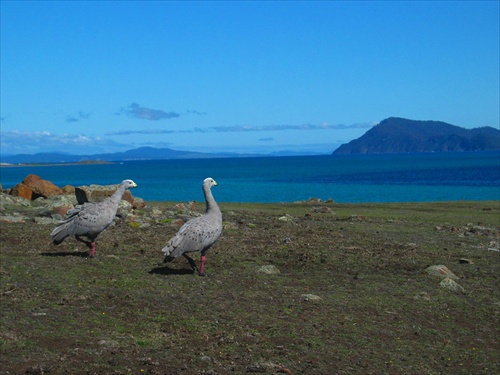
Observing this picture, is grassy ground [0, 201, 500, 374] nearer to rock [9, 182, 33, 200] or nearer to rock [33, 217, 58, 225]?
rock [33, 217, 58, 225]

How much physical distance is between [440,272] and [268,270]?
512 cm

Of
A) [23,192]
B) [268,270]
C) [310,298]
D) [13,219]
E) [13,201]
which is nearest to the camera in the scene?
[310,298]

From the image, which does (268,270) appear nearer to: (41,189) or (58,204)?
(58,204)

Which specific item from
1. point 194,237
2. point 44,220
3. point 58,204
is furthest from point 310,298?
point 58,204

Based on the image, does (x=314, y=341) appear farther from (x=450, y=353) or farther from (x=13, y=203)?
(x=13, y=203)

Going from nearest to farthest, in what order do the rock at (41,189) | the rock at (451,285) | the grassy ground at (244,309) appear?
the grassy ground at (244,309), the rock at (451,285), the rock at (41,189)

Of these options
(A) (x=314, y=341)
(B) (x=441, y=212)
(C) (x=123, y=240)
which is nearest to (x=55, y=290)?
(A) (x=314, y=341)

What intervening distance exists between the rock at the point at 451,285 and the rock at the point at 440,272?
103cm

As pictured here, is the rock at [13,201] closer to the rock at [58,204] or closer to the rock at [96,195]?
the rock at [58,204]

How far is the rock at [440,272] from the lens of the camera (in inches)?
773


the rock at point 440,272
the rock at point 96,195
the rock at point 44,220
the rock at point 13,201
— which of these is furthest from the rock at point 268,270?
the rock at point 13,201

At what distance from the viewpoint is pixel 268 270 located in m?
18.9

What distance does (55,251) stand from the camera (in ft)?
66.4

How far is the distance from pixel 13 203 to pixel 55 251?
16.1 metres
